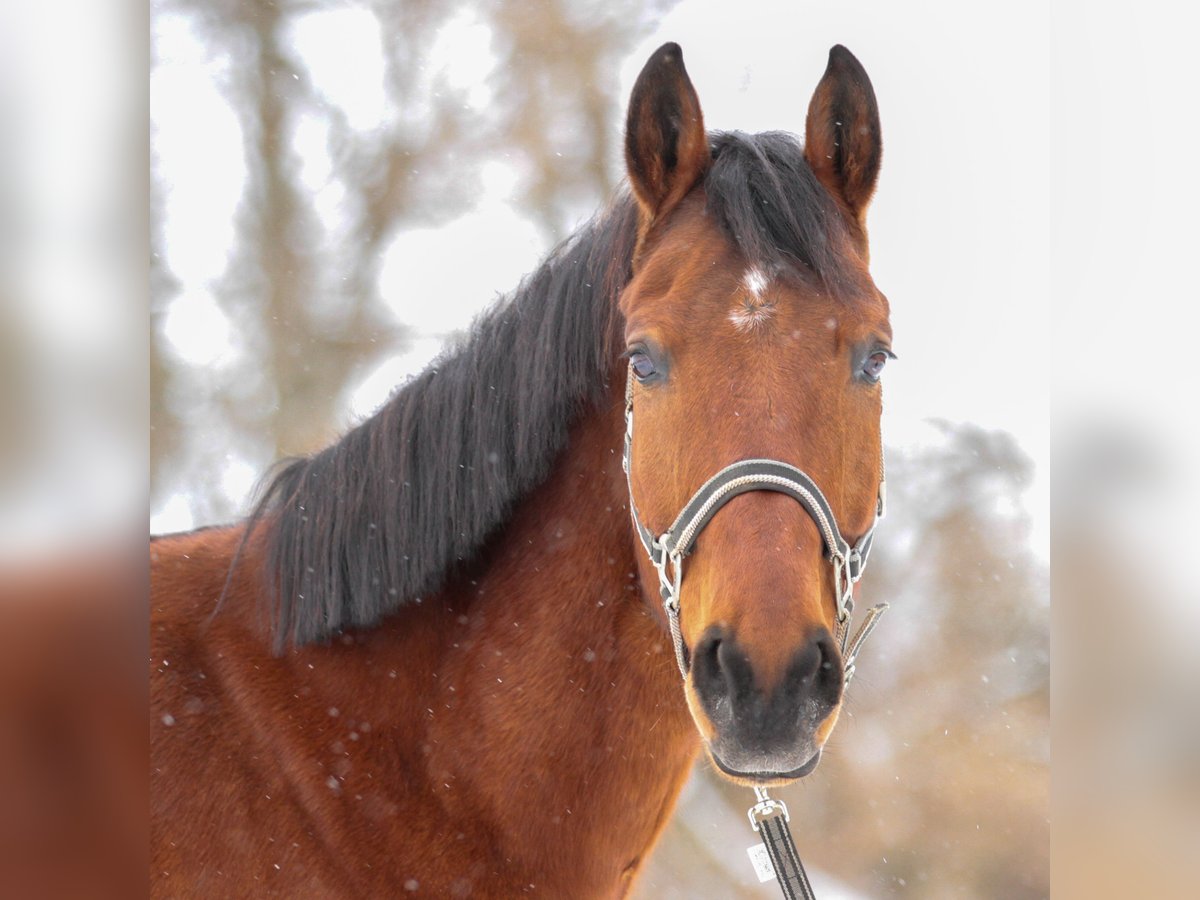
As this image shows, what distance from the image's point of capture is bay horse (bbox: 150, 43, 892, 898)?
5.38 feet

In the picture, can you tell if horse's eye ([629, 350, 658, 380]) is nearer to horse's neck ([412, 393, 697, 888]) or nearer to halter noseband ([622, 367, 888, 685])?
halter noseband ([622, 367, 888, 685])

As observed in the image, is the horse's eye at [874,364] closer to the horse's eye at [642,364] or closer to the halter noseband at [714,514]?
the halter noseband at [714,514]

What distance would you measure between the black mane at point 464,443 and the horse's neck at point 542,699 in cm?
9

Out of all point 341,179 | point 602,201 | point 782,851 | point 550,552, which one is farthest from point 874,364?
point 341,179

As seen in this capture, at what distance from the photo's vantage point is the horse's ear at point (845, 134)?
1.92 meters

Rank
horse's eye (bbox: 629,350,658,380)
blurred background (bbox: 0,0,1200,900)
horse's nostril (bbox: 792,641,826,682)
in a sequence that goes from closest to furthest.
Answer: horse's nostril (bbox: 792,641,826,682) < horse's eye (bbox: 629,350,658,380) < blurred background (bbox: 0,0,1200,900)

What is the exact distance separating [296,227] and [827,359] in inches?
199

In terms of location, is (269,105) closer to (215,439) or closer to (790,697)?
(215,439)

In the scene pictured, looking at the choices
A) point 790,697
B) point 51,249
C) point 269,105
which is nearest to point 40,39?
point 51,249

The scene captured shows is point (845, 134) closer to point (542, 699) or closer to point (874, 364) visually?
point (874, 364)

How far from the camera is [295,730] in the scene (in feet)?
5.90

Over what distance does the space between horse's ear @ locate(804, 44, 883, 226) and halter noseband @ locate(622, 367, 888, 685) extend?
64 cm

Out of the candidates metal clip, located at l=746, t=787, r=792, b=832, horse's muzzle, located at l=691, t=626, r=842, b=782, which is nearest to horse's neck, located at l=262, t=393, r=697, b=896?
metal clip, located at l=746, t=787, r=792, b=832

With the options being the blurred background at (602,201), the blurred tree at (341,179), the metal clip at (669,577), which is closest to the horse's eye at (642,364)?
the metal clip at (669,577)
